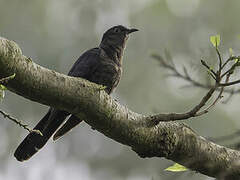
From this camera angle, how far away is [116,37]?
6375 mm

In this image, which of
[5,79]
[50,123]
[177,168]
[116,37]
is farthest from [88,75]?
[5,79]

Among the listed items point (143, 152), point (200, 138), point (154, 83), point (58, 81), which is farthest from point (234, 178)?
point (154, 83)

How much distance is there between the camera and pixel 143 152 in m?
3.54

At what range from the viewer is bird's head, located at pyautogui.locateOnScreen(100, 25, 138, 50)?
6124 mm

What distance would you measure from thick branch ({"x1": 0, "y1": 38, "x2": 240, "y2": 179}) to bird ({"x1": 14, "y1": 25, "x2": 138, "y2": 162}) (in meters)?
1.03

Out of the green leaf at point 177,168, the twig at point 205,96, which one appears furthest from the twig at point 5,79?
the green leaf at point 177,168

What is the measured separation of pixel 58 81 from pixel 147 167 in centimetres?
589

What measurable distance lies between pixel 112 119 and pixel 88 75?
6.36 ft

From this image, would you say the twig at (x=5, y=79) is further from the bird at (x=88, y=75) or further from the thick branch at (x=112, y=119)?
the bird at (x=88, y=75)

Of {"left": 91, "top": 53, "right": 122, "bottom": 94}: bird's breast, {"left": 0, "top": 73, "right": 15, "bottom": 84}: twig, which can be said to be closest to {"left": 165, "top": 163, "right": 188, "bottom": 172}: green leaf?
{"left": 0, "top": 73, "right": 15, "bottom": 84}: twig

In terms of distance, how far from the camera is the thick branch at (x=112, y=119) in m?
3.01

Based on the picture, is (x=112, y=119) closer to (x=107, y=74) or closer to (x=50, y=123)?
(x=50, y=123)

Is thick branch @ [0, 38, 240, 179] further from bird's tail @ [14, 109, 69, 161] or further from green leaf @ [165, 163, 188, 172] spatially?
bird's tail @ [14, 109, 69, 161]

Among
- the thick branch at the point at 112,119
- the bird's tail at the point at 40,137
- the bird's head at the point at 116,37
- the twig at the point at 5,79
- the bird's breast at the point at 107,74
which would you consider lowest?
the bird's tail at the point at 40,137
